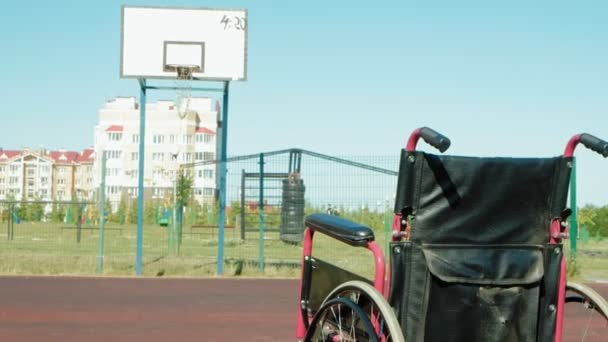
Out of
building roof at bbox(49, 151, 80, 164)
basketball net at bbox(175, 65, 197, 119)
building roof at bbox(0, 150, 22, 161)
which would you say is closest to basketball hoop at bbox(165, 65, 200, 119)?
basketball net at bbox(175, 65, 197, 119)

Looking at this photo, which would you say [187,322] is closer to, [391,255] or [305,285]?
[305,285]

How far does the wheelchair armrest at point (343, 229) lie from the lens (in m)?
3.79

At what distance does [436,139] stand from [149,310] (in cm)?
662

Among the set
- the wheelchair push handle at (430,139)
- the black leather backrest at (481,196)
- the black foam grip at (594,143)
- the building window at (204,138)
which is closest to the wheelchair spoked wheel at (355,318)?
the black leather backrest at (481,196)

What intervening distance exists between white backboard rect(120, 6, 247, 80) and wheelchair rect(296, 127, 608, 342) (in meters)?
10.4

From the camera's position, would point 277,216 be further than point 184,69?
Yes

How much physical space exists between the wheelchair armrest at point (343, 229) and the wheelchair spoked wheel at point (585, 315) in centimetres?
106

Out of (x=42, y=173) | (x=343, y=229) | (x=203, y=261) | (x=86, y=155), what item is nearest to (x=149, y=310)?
(x=343, y=229)

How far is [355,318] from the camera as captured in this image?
3.84 m

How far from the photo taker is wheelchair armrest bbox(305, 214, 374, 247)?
12.4 ft

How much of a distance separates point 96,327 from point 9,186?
126 meters

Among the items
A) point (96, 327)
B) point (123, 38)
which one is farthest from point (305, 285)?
point (123, 38)

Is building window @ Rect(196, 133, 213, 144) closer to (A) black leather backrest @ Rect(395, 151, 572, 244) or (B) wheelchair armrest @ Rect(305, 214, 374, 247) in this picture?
(B) wheelchair armrest @ Rect(305, 214, 374, 247)

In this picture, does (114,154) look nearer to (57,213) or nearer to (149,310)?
(57,213)
